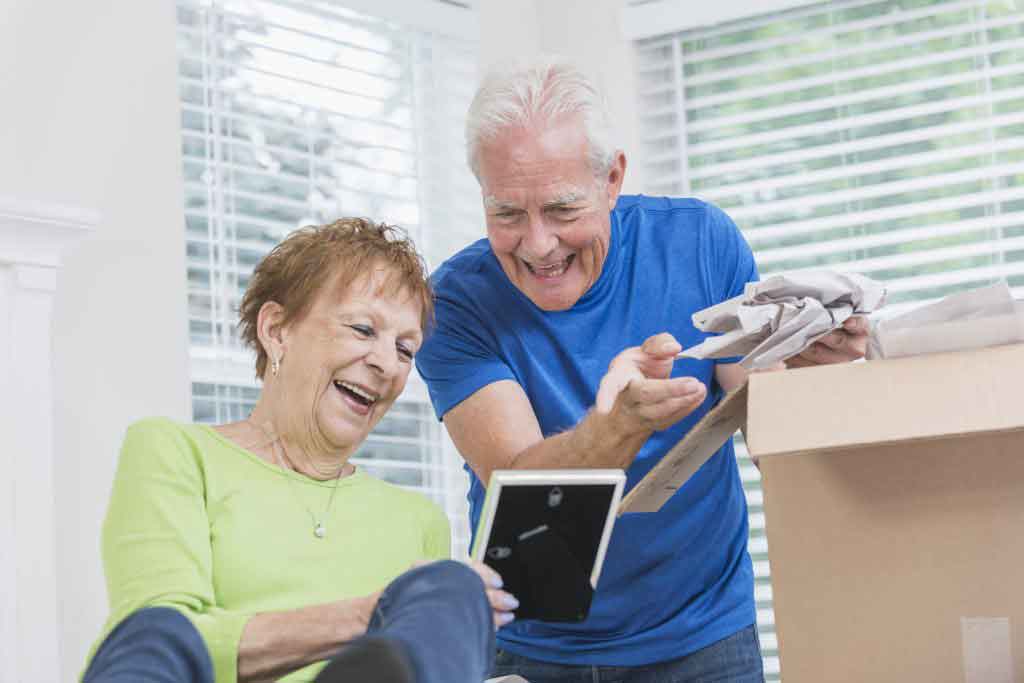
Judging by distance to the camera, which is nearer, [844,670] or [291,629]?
[291,629]

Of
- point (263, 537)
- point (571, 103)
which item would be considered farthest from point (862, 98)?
point (263, 537)

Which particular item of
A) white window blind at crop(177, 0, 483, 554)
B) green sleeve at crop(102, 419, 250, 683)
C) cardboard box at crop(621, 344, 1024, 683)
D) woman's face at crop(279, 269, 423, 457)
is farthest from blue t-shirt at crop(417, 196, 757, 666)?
white window blind at crop(177, 0, 483, 554)

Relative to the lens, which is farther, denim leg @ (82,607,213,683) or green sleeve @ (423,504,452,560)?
green sleeve @ (423,504,452,560)

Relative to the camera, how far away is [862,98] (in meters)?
3.05

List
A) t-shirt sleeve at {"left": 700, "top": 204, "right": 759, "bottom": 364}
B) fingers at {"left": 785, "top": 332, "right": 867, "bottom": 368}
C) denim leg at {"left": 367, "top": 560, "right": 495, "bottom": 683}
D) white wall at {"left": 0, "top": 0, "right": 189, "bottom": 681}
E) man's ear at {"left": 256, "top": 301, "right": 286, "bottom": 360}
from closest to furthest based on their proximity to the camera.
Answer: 1. denim leg at {"left": 367, "top": 560, "right": 495, "bottom": 683}
2. fingers at {"left": 785, "top": 332, "right": 867, "bottom": 368}
3. man's ear at {"left": 256, "top": 301, "right": 286, "bottom": 360}
4. t-shirt sleeve at {"left": 700, "top": 204, "right": 759, "bottom": 364}
5. white wall at {"left": 0, "top": 0, "right": 189, "bottom": 681}

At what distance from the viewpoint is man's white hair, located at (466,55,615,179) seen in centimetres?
167

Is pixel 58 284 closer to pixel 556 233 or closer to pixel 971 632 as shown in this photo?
pixel 556 233

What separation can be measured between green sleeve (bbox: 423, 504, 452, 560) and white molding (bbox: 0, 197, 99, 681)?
689 millimetres

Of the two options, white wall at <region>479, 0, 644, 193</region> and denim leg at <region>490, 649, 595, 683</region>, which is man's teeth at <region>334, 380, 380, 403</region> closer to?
denim leg at <region>490, 649, 595, 683</region>

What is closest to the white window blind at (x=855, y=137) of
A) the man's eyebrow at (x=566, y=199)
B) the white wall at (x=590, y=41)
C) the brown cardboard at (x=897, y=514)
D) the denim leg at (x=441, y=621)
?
the white wall at (x=590, y=41)

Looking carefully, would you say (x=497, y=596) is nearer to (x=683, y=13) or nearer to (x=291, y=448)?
(x=291, y=448)

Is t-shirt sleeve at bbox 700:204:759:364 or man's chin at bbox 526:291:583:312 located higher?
t-shirt sleeve at bbox 700:204:759:364

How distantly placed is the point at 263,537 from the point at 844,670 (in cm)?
58

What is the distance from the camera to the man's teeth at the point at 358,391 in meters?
1.50
